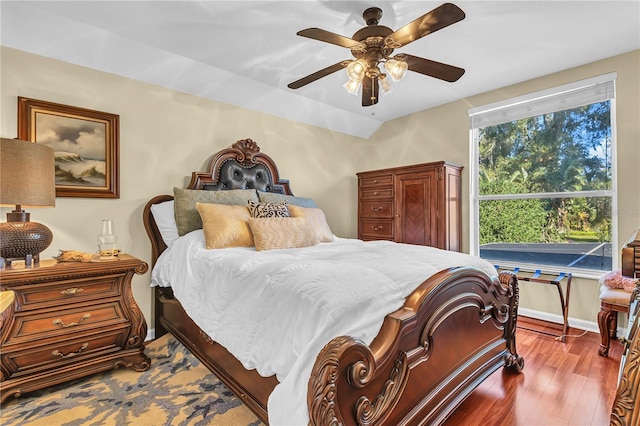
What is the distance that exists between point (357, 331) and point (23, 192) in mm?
2002

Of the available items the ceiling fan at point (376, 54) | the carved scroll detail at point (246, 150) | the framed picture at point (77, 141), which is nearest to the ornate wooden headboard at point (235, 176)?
the carved scroll detail at point (246, 150)

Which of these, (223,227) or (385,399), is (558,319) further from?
(223,227)

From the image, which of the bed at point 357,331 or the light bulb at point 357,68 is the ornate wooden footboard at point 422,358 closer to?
the bed at point 357,331

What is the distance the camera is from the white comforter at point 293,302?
3.63 ft

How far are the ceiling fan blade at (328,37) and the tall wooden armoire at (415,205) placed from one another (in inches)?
77.7

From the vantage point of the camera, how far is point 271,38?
8.06ft

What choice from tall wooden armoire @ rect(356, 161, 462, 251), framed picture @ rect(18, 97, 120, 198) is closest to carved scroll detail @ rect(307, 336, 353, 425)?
framed picture @ rect(18, 97, 120, 198)

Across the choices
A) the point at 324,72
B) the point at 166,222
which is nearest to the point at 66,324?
the point at 166,222

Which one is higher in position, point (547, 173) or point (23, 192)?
point (547, 173)

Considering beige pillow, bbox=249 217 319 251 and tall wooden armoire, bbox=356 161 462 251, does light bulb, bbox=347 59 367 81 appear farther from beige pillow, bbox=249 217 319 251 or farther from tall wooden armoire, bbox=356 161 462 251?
tall wooden armoire, bbox=356 161 462 251

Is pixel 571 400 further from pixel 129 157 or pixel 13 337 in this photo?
pixel 129 157

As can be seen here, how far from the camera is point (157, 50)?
257 centimetres

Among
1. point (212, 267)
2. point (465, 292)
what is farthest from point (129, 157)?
point (465, 292)

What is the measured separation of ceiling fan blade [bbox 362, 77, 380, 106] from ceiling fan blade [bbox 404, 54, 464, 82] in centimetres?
22
